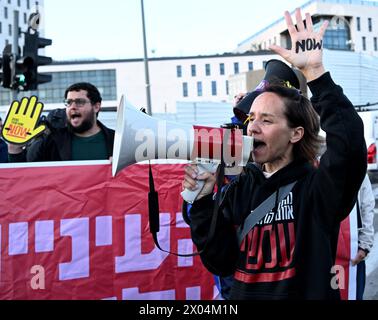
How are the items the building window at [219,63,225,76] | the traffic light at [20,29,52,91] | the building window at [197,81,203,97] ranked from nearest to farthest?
the traffic light at [20,29,52,91] → the building window at [219,63,225,76] → the building window at [197,81,203,97]

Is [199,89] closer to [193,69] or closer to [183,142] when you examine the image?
[193,69]

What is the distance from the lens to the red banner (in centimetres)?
306

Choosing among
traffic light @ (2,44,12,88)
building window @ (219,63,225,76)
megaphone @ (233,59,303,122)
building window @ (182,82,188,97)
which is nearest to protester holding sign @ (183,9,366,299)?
megaphone @ (233,59,303,122)

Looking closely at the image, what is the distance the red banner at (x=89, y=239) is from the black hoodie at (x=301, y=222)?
58.0 inches

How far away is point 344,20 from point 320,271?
248 ft

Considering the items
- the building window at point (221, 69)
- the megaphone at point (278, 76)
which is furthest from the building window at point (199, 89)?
the megaphone at point (278, 76)

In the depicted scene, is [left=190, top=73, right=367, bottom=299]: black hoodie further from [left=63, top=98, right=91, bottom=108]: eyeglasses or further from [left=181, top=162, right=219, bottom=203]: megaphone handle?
[left=63, top=98, right=91, bottom=108]: eyeglasses

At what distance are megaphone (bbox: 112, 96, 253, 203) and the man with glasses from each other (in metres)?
1.90

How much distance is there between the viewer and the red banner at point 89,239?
10.0 ft

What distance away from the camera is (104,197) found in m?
3.25

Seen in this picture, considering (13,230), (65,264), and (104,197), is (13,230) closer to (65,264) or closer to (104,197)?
(65,264)

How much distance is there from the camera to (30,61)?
333 inches

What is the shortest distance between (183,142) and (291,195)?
1.46 ft

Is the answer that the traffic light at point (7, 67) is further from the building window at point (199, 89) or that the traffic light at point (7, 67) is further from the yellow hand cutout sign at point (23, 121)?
the building window at point (199, 89)
